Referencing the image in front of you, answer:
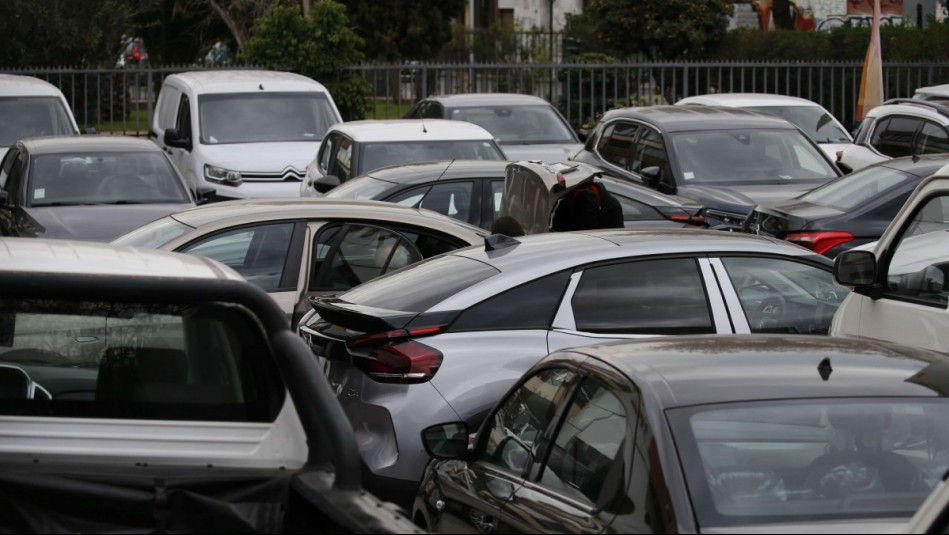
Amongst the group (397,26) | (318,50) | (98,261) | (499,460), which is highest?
(397,26)

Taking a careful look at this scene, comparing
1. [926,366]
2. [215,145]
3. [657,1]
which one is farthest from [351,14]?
[926,366]

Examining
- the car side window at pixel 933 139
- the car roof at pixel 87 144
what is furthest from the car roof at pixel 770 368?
the car side window at pixel 933 139

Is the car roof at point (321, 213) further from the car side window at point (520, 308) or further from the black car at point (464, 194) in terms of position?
the car side window at point (520, 308)

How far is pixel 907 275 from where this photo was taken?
6.66m

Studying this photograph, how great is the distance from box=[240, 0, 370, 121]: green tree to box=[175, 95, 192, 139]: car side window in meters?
6.97

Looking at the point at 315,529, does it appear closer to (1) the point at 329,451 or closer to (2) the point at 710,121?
(1) the point at 329,451

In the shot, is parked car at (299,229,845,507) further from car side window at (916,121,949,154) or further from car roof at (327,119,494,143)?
car side window at (916,121,949,154)

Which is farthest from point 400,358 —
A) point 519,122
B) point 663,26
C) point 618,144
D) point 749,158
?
point 663,26

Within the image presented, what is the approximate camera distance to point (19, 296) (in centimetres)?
394

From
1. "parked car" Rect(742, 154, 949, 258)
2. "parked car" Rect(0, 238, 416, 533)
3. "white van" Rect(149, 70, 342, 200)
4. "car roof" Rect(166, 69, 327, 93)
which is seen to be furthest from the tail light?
"car roof" Rect(166, 69, 327, 93)

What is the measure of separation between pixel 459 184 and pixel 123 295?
8.11 meters

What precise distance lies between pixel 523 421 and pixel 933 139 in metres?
12.8

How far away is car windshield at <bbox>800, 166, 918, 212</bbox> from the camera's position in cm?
1208

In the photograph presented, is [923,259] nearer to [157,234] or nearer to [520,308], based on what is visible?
[520,308]
